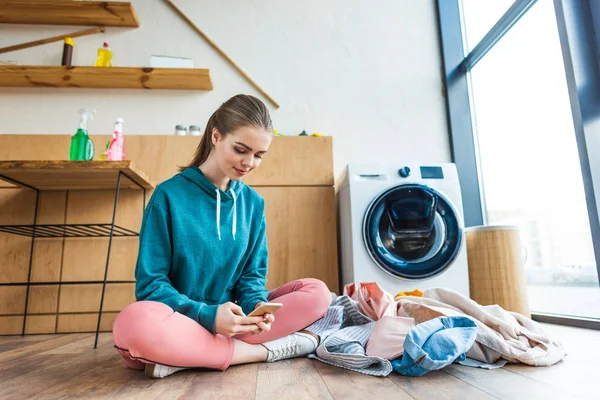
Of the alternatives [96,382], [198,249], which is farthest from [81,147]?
[96,382]

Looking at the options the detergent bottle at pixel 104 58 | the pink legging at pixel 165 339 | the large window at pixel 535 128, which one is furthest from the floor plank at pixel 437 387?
the detergent bottle at pixel 104 58

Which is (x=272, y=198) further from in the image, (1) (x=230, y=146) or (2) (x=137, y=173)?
(1) (x=230, y=146)

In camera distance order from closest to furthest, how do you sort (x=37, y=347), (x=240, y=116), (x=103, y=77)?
(x=240, y=116)
(x=37, y=347)
(x=103, y=77)

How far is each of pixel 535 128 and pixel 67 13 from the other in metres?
2.84

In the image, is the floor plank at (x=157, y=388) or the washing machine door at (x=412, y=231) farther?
the washing machine door at (x=412, y=231)

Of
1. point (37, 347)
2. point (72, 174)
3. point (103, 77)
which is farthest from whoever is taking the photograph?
point (103, 77)

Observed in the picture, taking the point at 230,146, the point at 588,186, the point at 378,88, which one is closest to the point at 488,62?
the point at 378,88

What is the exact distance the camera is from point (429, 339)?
1.01 meters

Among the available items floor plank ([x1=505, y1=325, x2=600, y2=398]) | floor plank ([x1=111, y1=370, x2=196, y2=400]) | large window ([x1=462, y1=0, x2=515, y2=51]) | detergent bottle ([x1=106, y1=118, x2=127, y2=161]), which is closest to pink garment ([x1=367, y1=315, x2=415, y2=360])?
floor plank ([x1=505, y1=325, x2=600, y2=398])

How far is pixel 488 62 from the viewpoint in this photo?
254 cm

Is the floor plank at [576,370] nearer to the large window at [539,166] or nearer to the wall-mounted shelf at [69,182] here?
the large window at [539,166]

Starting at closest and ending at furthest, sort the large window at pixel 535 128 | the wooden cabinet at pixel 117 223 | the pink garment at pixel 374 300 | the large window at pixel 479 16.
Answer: the pink garment at pixel 374 300 < the large window at pixel 535 128 < the wooden cabinet at pixel 117 223 < the large window at pixel 479 16

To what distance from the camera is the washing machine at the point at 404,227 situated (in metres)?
1.92

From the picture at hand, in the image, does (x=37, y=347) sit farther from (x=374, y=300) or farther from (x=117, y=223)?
(x=374, y=300)
